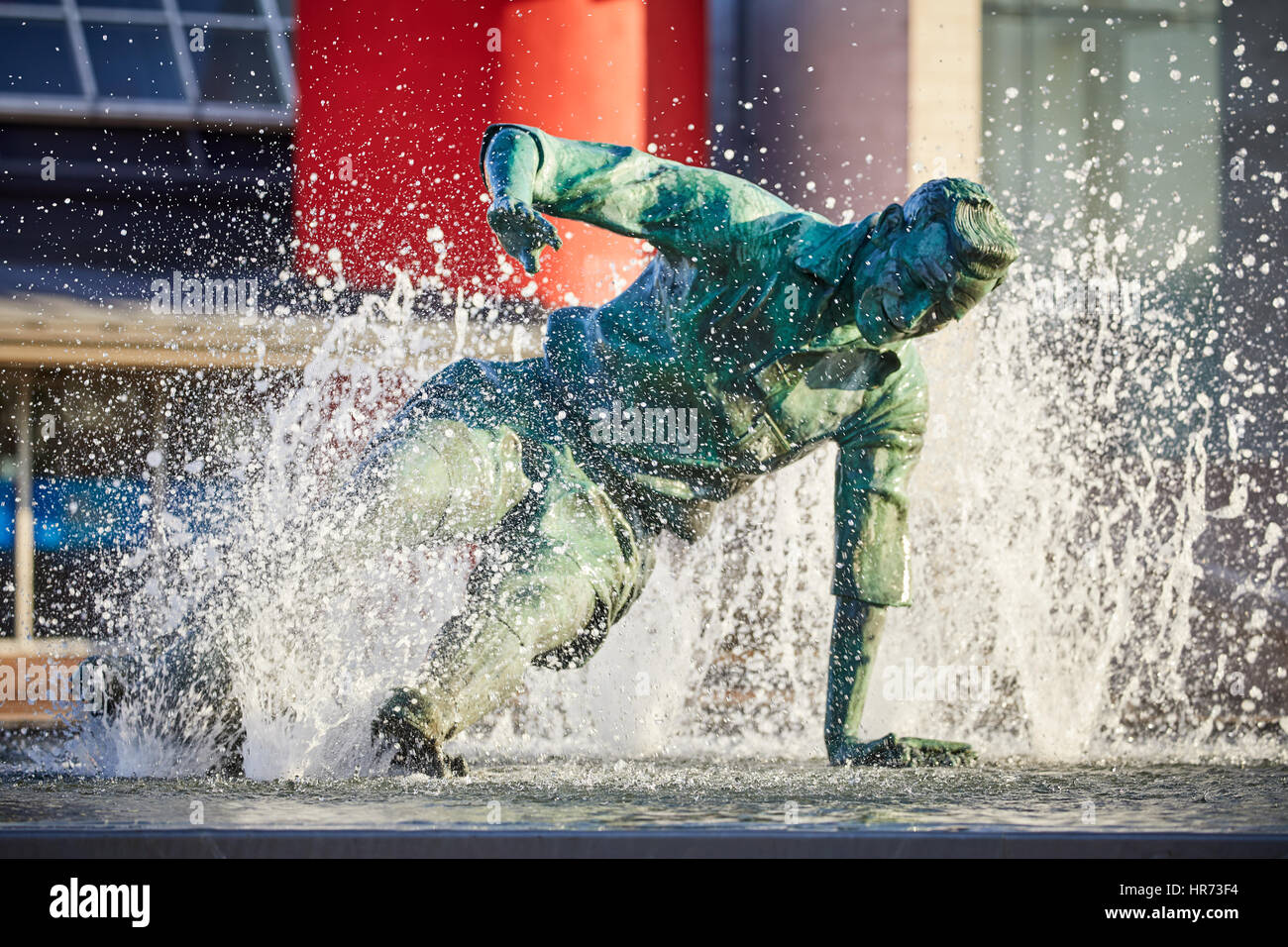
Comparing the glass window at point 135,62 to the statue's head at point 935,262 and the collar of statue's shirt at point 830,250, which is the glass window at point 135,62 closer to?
the collar of statue's shirt at point 830,250

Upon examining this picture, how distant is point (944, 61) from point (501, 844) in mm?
5983

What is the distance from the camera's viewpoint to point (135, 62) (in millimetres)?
9219

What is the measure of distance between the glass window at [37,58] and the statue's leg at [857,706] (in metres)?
6.95

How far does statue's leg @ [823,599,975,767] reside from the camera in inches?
151

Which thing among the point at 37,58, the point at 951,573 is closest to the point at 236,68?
the point at 37,58

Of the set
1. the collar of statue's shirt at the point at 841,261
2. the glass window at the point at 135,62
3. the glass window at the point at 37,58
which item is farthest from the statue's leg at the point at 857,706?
the glass window at the point at 37,58

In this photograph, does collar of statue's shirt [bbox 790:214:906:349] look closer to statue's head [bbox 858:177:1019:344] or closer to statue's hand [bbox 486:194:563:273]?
statue's head [bbox 858:177:1019:344]

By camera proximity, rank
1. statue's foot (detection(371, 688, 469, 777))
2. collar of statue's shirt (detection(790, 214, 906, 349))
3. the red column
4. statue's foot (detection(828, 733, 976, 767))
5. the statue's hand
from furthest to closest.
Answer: the red column → statue's foot (detection(828, 733, 976, 767)) → collar of statue's shirt (detection(790, 214, 906, 349)) → statue's foot (detection(371, 688, 469, 777)) → the statue's hand

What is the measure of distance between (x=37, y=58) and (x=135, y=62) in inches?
25.8

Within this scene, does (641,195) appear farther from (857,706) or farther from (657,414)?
(857,706)

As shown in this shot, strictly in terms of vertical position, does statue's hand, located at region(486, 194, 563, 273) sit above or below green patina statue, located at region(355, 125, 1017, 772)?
above

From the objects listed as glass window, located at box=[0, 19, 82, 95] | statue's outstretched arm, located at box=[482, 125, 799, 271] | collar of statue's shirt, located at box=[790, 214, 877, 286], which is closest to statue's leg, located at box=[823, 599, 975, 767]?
collar of statue's shirt, located at box=[790, 214, 877, 286]
